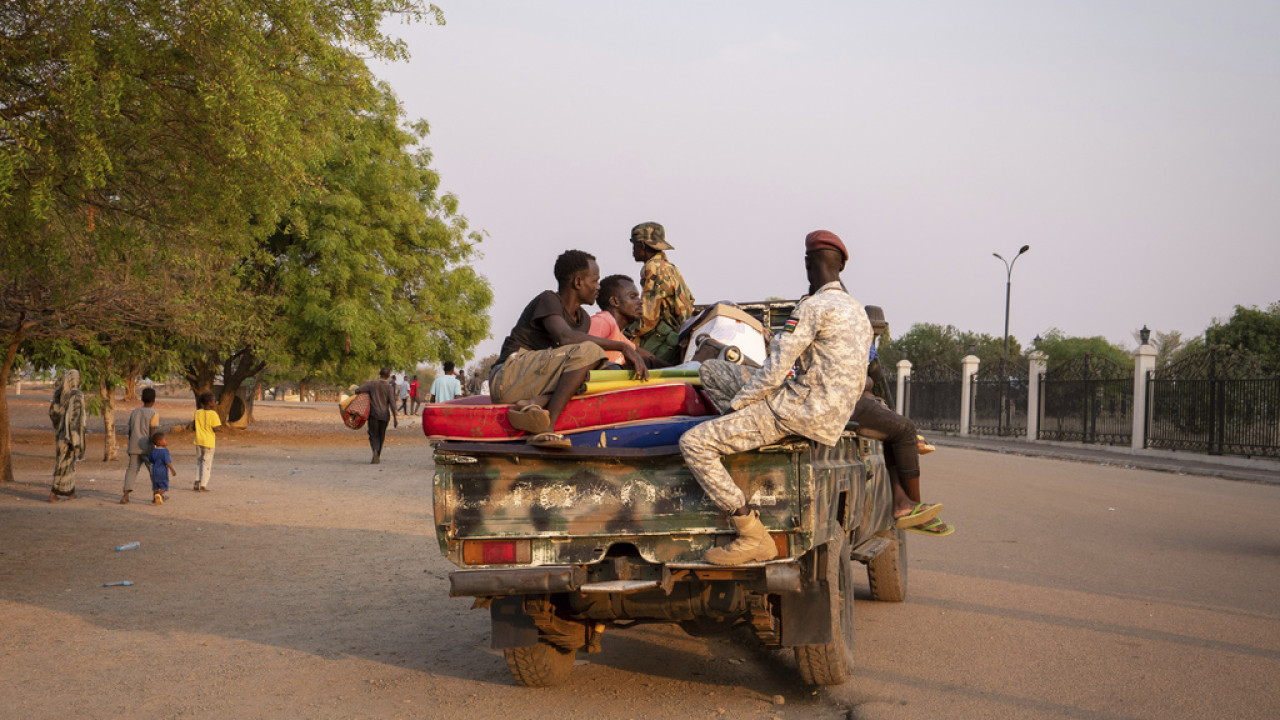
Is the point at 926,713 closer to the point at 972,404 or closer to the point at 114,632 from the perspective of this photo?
the point at 114,632

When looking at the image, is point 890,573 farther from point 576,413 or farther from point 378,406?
point 378,406

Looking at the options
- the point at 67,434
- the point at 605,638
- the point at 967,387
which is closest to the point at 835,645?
the point at 605,638

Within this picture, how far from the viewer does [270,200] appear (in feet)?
32.4

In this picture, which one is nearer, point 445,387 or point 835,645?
point 835,645

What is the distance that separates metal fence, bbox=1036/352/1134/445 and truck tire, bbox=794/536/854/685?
26.7 meters

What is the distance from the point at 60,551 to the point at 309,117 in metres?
4.96

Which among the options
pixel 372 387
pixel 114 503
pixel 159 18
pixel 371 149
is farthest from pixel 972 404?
pixel 159 18

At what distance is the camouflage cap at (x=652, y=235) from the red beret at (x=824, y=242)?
73.4 inches

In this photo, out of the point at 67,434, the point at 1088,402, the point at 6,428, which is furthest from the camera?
the point at 1088,402

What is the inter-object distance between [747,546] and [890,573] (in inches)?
134

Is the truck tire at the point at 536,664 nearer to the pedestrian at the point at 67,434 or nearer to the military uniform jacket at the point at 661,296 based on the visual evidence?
the military uniform jacket at the point at 661,296

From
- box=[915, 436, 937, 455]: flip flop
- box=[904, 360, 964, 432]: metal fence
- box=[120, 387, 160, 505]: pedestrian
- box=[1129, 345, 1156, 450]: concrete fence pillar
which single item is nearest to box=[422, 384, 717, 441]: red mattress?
box=[915, 436, 937, 455]: flip flop

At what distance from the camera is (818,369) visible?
5109 millimetres

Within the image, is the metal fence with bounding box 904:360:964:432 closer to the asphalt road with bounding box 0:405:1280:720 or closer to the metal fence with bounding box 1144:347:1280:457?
the metal fence with bounding box 1144:347:1280:457
